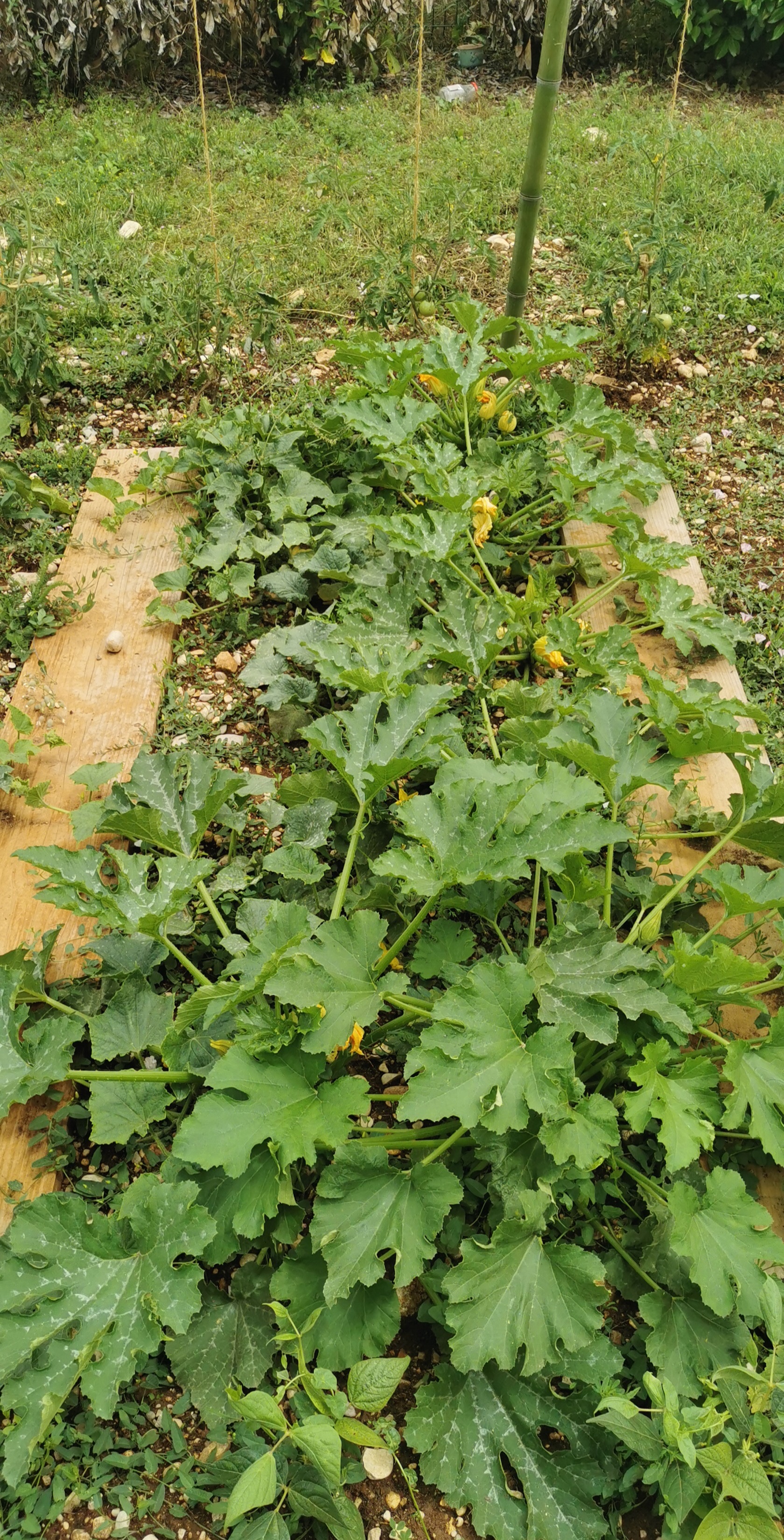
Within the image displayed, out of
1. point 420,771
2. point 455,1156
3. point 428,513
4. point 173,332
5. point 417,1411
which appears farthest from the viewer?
point 173,332

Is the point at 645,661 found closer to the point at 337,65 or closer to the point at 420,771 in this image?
the point at 420,771

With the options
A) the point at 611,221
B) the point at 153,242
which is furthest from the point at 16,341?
the point at 611,221

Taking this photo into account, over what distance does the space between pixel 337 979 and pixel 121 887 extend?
21.2 inches

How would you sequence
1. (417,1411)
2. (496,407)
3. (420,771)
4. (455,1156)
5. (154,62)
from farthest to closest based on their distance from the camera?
(154,62), (496,407), (420,771), (455,1156), (417,1411)

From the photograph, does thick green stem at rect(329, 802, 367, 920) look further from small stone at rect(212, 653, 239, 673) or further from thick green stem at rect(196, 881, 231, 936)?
small stone at rect(212, 653, 239, 673)

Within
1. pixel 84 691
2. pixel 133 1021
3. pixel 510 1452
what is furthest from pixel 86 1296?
pixel 84 691

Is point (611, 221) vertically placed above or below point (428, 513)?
above

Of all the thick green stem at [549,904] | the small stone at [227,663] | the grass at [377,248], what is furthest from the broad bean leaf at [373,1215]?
the grass at [377,248]

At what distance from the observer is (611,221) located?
198 inches

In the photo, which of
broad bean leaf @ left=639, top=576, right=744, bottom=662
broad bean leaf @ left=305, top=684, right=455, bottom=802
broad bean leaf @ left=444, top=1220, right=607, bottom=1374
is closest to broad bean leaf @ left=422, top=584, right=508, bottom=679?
broad bean leaf @ left=305, top=684, right=455, bottom=802

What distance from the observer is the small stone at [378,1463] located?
1.88 m

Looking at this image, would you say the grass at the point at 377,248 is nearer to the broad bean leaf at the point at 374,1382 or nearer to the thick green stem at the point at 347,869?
the thick green stem at the point at 347,869

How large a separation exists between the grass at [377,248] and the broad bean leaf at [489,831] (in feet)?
4.33

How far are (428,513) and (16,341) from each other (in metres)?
1.72
